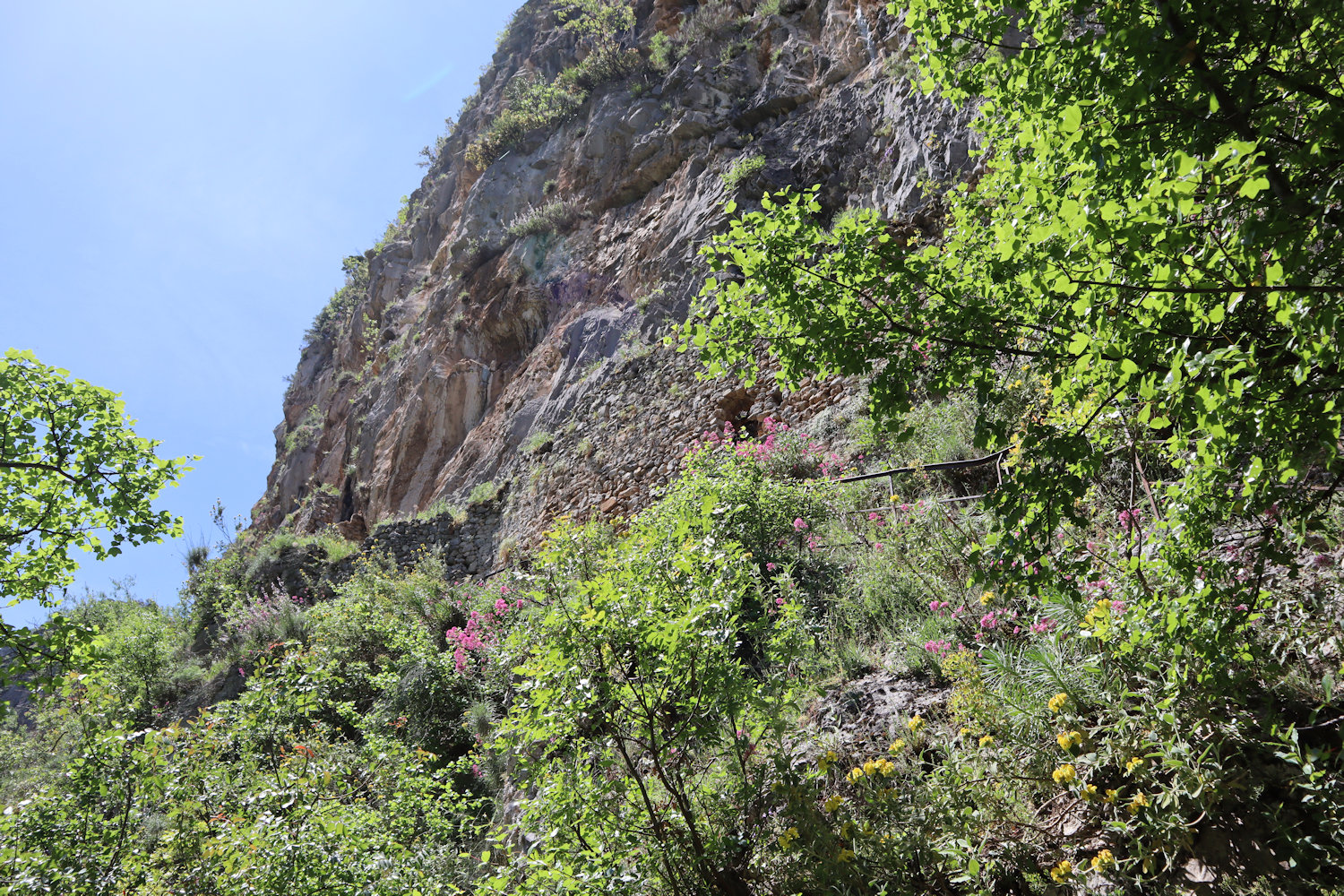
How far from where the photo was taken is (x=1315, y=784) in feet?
7.02

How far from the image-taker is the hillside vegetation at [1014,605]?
165cm

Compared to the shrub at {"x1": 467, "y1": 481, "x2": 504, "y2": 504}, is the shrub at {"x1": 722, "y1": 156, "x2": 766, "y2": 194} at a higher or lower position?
higher

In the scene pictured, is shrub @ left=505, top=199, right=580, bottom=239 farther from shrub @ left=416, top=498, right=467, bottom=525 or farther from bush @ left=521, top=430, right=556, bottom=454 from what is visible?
shrub @ left=416, top=498, right=467, bottom=525

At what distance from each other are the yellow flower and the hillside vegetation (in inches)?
2.8

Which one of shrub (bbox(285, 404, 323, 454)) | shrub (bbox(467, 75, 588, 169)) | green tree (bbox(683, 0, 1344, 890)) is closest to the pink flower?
green tree (bbox(683, 0, 1344, 890))

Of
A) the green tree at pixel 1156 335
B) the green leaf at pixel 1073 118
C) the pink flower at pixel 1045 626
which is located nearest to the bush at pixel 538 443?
the green tree at pixel 1156 335

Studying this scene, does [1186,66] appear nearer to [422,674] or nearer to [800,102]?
[422,674]

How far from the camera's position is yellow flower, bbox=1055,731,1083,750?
2516 millimetres

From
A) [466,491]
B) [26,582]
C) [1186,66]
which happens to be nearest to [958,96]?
[1186,66]

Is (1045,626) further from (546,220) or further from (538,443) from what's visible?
(546,220)

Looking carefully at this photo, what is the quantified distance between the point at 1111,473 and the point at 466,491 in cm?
1261

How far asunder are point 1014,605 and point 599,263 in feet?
41.6

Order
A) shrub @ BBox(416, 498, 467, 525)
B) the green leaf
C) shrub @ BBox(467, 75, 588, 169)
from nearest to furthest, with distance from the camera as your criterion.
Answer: the green leaf
shrub @ BBox(416, 498, 467, 525)
shrub @ BBox(467, 75, 588, 169)

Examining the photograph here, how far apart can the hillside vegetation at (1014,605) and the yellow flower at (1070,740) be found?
0.07 m
